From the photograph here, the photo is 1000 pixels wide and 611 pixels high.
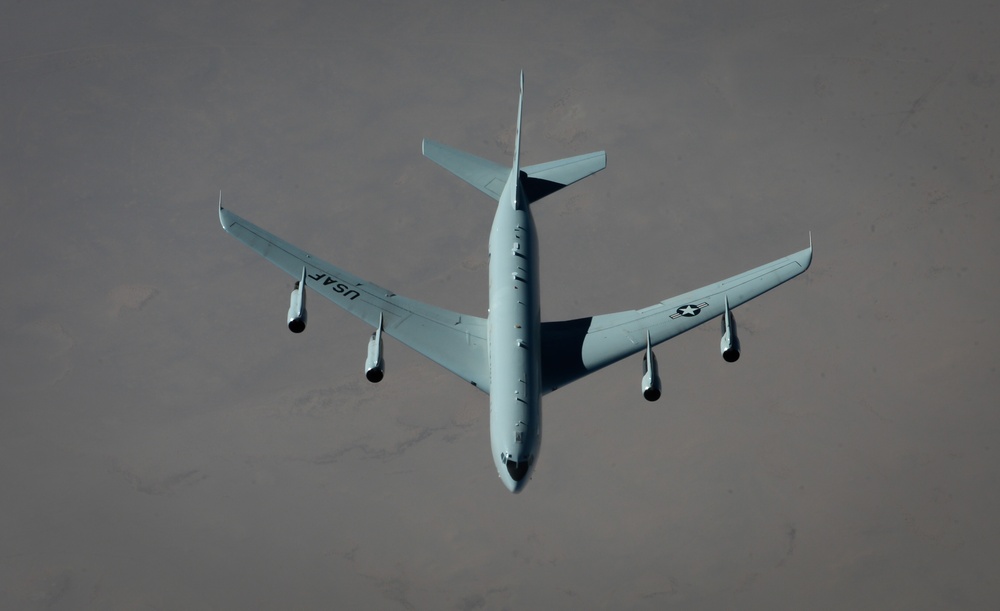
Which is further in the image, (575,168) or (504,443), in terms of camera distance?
(575,168)

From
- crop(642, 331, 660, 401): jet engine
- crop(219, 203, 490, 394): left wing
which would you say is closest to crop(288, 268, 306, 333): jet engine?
crop(219, 203, 490, 394): left wing

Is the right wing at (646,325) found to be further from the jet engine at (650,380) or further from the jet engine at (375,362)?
the jet engine at (375,362)

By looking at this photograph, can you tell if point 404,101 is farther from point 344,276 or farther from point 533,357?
point 533,357

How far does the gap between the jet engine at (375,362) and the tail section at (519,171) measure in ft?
45.5

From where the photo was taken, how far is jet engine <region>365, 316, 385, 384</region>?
88.6 metres

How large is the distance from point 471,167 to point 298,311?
15.7m

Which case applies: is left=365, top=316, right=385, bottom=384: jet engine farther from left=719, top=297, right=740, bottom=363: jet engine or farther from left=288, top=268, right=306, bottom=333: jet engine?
left=719, top=297, right=740, bottom=363: jet engine

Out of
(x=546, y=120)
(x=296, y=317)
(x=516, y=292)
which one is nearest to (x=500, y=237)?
(x=516, y=292)

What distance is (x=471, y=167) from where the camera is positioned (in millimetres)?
99438

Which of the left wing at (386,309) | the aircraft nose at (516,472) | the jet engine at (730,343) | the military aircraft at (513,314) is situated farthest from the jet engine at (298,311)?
the jet engine at (730,343)

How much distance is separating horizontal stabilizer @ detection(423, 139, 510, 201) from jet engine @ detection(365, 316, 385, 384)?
545 inches

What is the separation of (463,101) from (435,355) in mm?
31603

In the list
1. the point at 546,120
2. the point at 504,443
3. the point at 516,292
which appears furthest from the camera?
the point at 546,120

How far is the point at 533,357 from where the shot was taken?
8706cm
